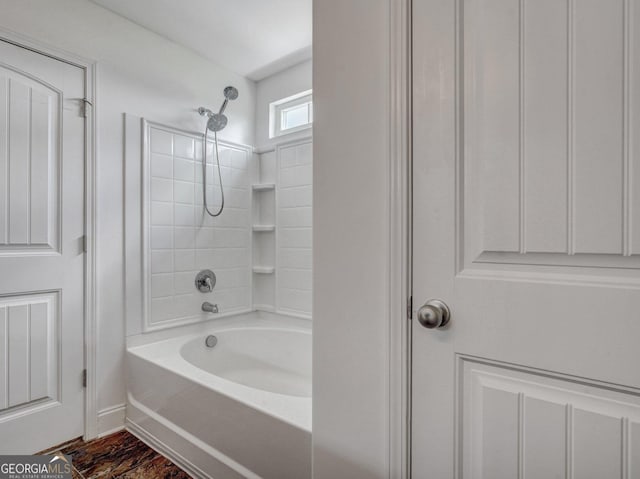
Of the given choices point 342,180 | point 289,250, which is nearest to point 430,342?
point 342,180

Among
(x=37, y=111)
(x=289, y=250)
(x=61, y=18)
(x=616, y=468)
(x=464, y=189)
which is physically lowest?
(x=616, y=468)

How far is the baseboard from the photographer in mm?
1968

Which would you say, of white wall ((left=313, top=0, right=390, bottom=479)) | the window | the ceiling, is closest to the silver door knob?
white wall ((left=313, top=0, right=390, bottom=479))

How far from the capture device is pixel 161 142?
2232 millimetres

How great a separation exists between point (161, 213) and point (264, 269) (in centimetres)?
85

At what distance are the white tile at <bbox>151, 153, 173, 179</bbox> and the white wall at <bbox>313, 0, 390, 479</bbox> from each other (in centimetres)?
153

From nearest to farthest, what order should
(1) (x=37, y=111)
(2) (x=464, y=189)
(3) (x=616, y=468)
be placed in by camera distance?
1. (3) (x=616, y=468)
2. (2) (x=464, y=189)
3. (1) (x=37, y=111)

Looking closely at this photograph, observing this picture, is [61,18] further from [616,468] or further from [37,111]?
[616,468]

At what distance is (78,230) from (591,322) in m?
2.21

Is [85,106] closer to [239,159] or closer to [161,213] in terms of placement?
[161,213]

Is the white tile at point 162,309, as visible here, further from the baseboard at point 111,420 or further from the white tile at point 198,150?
the white tile at point 198,150

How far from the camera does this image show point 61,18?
1.84 m

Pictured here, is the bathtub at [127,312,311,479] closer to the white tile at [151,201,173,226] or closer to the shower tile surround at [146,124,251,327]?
the shower tile surround at [146,124,251,327]

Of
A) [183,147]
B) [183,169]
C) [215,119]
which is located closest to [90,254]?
[183,169]
